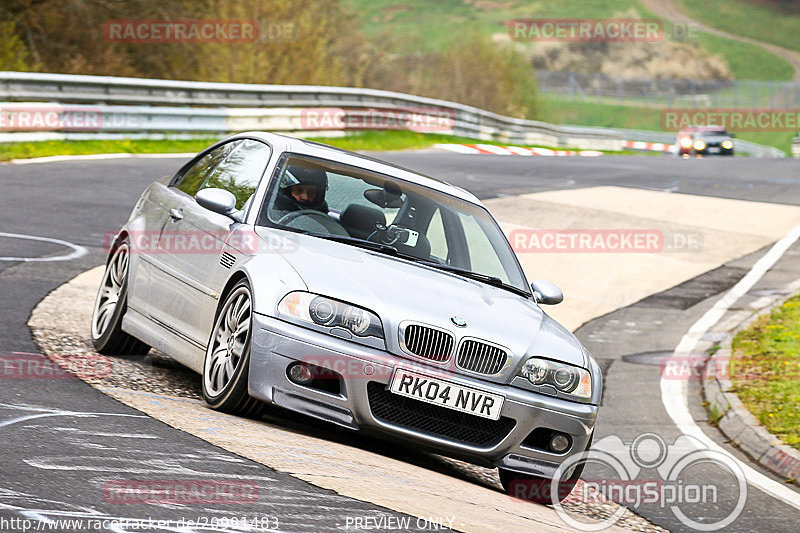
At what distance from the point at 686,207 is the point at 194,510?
1590 cm

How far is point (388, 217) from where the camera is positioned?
7.03 meters

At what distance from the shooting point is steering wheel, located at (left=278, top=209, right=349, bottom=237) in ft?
21.7

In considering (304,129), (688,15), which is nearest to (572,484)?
(304,129)

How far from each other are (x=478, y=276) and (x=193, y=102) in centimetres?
1739

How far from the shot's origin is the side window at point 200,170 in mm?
7492

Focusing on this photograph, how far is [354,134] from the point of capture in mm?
28469

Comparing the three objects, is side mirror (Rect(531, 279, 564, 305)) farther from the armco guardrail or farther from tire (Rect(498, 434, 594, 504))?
the armco guardrail

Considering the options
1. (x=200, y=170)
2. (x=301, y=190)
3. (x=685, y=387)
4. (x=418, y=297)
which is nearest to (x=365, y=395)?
(x=418, y=297)

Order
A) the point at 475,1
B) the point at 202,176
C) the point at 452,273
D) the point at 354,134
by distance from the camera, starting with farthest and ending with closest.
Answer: the point at 475,1 → the point at 354,134 → the point at 202,176 → the point at 452,273

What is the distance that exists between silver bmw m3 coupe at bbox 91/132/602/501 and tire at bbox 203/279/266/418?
0.01 m

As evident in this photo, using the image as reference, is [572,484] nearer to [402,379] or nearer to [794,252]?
[402,379]

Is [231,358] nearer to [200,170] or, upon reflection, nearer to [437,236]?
[437,236]

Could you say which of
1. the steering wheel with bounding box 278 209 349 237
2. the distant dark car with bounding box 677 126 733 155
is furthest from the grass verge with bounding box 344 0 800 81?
the steering wheel with bounding box 278 209 349 237

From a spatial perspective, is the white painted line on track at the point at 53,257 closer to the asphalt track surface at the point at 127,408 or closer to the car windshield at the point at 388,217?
the asphalt track surface at the point at 127,408
